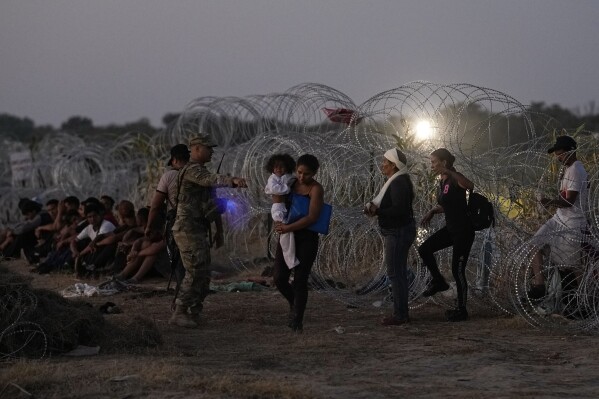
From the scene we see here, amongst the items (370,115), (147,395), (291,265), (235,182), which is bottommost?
(147,395)

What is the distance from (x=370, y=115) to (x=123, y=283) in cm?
365

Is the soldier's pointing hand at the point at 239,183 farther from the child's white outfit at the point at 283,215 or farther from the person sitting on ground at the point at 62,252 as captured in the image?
the person sitting on ground at the point at 62,252

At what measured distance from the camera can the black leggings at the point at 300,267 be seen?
887 centimetres

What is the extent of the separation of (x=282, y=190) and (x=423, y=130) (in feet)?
12.1

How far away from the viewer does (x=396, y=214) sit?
913cm

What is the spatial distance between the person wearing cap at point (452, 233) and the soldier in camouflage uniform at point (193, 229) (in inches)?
79.9

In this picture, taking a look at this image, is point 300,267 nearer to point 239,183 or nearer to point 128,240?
point 239,183

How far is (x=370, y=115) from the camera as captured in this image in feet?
38.5

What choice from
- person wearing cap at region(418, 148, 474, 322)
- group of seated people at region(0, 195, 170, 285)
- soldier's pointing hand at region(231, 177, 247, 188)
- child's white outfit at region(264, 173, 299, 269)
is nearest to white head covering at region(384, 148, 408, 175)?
person wearing cap at region(418, 148, 474, 322)

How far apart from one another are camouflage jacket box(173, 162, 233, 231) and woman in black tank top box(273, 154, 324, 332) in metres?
0.79

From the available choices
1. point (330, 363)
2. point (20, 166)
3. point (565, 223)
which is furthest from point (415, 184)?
point (20, 166)

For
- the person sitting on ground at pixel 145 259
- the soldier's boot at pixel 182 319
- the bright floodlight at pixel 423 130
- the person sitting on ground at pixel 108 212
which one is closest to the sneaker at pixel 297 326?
the soldier's boot at pixel 182 319

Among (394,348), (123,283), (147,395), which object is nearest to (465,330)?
(394,348)

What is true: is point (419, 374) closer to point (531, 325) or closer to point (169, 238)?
point (531, 325)
